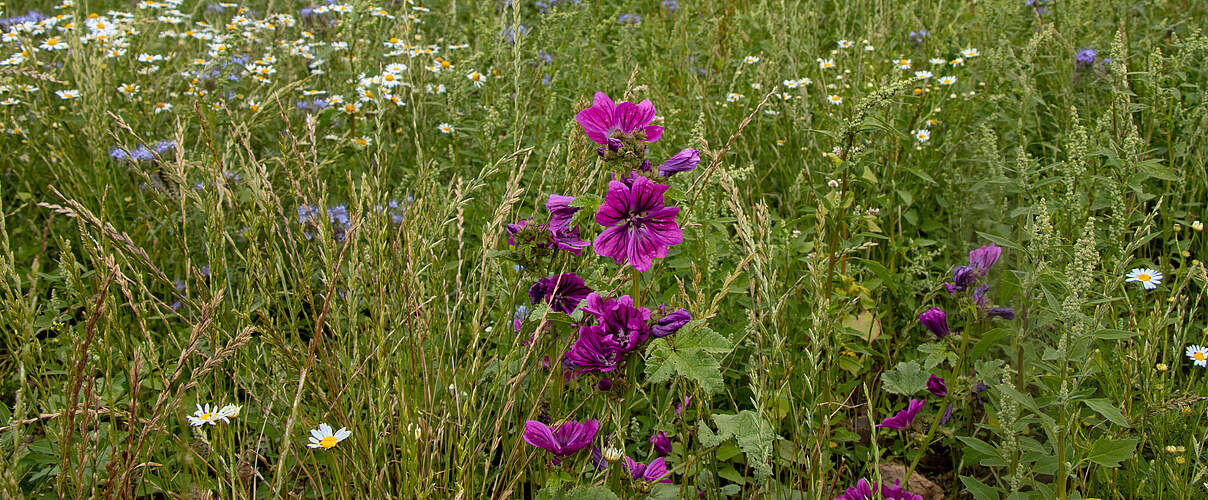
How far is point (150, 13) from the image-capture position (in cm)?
460

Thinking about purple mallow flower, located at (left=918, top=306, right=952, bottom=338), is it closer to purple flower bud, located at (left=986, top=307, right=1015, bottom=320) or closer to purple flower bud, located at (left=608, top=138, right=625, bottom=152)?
purple flower bud, located at (left=986, top=307, right=1015, bottom=320)

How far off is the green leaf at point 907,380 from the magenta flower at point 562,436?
0.71 meters

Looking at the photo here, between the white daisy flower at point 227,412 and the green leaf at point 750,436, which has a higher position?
the green leaf at point 750,436

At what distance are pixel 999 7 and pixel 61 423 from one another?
4.12m

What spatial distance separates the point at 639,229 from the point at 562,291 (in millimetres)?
243

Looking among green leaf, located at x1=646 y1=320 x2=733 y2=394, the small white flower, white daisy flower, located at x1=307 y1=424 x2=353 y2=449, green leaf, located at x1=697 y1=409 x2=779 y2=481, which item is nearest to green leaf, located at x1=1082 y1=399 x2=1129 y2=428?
green leaf, located at x1=697 y1=409 x2=779 y2=481

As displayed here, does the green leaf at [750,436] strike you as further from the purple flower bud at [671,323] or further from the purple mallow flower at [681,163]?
the purple mallow flower at [681,163]

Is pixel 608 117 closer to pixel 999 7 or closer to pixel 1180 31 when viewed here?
pixel 999 7

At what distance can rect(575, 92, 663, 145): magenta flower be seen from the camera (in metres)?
1.46

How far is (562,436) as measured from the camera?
5.12 feet

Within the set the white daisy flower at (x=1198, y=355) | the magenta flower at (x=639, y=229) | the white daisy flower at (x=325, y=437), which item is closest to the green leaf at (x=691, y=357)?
the magenta flower at (x=639, y=229)

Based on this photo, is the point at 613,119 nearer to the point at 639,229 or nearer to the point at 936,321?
the point at 639,229

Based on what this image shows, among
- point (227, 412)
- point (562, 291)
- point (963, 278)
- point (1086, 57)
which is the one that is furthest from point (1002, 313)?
point (1086, 57)

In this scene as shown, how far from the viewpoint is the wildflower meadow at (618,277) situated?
151 centimetres
